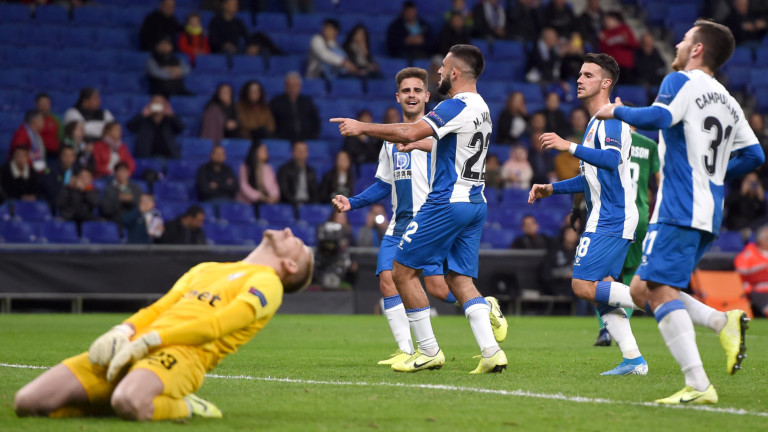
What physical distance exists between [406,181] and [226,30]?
1186 cm

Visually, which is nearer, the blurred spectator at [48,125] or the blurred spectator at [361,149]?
the blurred spectator at [48,125]

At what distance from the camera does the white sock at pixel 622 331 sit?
7.80m

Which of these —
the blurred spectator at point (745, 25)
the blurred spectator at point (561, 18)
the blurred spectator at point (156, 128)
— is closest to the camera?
the blurred spectator at point (156, 128)

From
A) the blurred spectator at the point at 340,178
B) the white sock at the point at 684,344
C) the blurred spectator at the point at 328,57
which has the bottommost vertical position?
the white sock at the point at 684,344

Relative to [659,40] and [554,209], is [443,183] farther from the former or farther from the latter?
[659,40]

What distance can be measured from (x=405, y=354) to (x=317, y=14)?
13966 millimetres

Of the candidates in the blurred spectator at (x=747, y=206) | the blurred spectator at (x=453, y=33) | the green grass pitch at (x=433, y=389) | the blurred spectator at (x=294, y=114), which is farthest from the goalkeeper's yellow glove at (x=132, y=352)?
the blurred spectator at (x=453, y=33)

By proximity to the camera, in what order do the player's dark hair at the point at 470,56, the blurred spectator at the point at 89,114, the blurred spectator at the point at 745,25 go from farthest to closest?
the blurred spectator at the point at 745,25 → the blurred spectator at the point at 89,114 → the player's dark hair at the point at 470,56

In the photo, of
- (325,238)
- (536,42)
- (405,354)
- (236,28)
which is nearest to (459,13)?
(536,42)

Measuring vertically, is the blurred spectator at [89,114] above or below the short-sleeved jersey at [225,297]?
above

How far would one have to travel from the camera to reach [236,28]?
19953 mm

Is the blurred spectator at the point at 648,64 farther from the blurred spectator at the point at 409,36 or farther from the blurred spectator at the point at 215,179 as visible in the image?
the blurred spectator at the point at 215,179

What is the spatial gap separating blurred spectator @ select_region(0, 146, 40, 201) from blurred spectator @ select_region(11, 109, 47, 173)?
0.52 feet

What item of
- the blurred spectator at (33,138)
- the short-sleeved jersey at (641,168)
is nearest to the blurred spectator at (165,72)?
the blurred spectator at (33,138)
